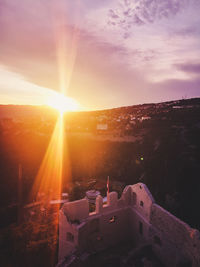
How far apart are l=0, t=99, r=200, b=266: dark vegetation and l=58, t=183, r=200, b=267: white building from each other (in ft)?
20.2

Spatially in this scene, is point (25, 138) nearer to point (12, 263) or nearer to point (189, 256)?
point (12, 263)

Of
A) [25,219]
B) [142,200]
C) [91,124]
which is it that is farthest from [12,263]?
[91,124]

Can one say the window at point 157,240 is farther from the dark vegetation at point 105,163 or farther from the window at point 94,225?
the dark vegetation at point 105,163

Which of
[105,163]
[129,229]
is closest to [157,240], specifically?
[129,229]

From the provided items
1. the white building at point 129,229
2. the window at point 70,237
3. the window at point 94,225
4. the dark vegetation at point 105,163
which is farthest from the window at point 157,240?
the dark vegetation at point 105,163

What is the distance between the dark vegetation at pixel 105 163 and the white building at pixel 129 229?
616 cm

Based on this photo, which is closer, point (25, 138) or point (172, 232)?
point (172, 232)

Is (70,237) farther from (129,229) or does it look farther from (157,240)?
(157,240)

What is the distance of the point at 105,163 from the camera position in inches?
1309

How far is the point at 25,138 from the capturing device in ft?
132

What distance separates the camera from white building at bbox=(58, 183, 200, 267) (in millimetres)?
9102

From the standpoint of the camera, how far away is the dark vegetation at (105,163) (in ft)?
58.7

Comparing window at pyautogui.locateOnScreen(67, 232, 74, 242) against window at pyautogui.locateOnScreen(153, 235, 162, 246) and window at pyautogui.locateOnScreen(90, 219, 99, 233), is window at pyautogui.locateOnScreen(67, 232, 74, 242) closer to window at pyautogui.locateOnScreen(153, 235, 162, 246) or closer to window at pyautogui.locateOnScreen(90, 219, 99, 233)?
window at pyautogui.locateOnScreen(90, 219, 99, 233)

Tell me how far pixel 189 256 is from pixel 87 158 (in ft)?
89.9
